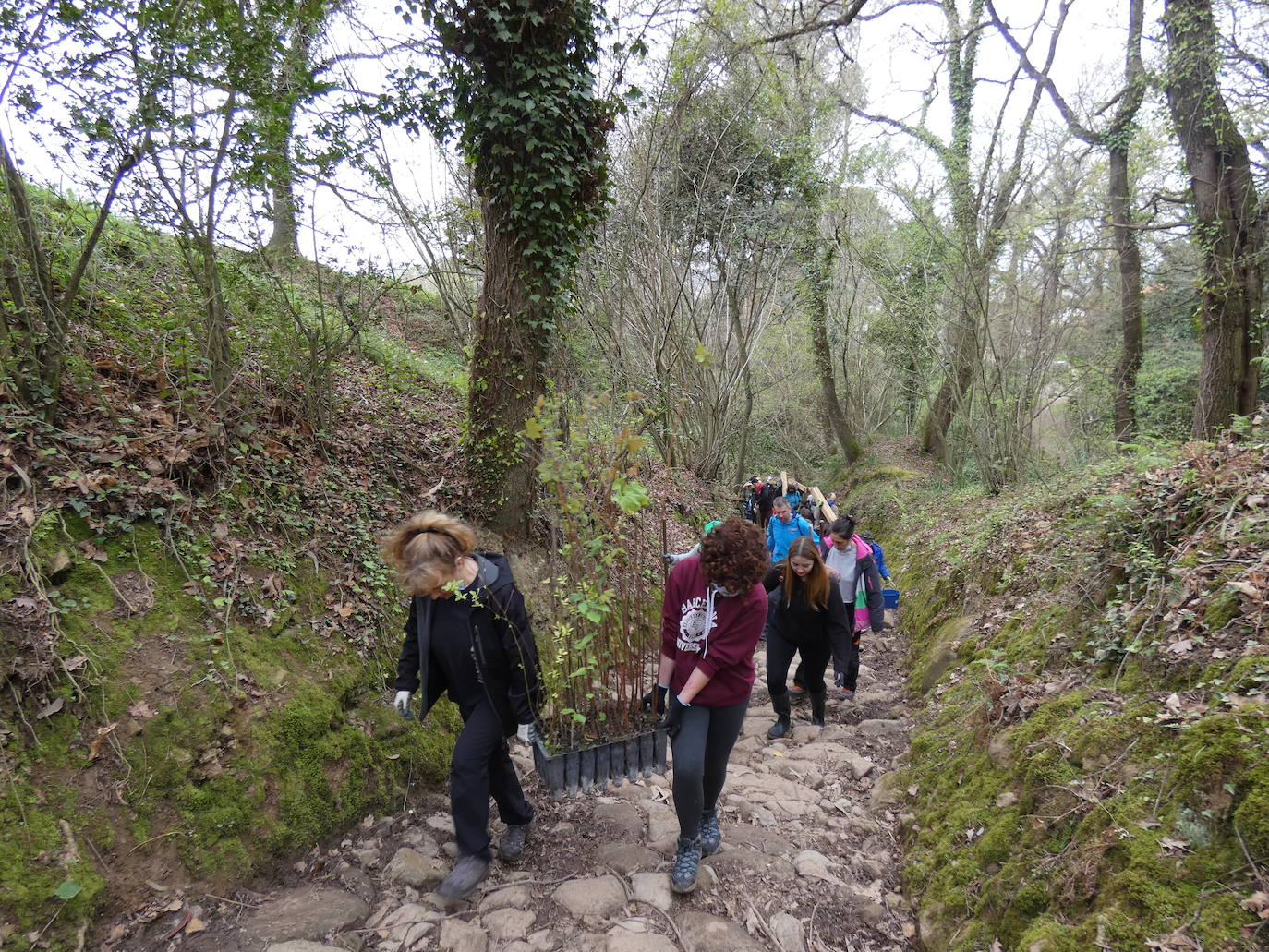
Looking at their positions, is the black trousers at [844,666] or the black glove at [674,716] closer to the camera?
the black glove at [674,716]

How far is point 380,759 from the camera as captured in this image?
11.3ft

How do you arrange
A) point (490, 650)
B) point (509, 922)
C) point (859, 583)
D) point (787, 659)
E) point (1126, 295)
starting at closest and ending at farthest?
point (509, 922), point (490, 650), point (787, 659), point (859, 583), point (1126, 295)

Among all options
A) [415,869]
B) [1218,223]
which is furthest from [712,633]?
[1218,223]

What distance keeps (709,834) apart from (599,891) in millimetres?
611

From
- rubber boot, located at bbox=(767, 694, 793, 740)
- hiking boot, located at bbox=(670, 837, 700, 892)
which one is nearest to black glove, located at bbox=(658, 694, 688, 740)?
hiking boot, located at bbox=(670, 837, 700, 892)

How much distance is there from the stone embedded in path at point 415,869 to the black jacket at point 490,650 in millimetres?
751

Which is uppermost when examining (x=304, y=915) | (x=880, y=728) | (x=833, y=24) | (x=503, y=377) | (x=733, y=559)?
(x=833, y=24)

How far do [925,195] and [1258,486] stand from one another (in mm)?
9322

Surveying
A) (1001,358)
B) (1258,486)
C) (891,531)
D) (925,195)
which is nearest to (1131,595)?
(1258,486)

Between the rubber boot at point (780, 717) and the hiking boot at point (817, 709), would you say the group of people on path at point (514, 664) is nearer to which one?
the rubber boot at point (780, 717)


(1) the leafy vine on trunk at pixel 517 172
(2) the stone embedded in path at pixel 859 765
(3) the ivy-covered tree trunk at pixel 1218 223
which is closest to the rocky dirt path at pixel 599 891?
(2) the stone embedded in path at pixel 859 765

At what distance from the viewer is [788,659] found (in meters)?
4.64

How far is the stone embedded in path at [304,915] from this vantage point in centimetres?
247

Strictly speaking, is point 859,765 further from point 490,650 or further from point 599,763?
point 490,650
